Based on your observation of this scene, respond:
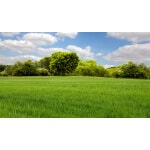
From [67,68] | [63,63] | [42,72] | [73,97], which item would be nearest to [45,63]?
[42,72]

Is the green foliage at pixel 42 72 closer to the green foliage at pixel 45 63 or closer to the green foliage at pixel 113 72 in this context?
the green foliage at pixel 45 63

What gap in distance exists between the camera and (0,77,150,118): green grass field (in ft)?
21.6

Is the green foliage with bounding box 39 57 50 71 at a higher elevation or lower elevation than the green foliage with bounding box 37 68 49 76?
higher

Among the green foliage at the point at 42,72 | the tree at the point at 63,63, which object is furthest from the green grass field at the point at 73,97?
the tree at the point at 63,63

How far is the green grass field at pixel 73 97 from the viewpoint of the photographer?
6.59 meters

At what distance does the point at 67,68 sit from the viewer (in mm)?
9242

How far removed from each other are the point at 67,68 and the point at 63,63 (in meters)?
0.21

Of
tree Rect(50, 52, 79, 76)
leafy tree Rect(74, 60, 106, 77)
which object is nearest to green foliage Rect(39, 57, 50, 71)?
tree Rect(50, 52, 79, 76)

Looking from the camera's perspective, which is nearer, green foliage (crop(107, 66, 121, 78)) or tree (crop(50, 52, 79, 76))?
tree (crop(50, 52, 79, 76))

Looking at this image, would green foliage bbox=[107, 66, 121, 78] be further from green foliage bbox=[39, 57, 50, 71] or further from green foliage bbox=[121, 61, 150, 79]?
green foliage bbox=[39, 57, 50, 71]
